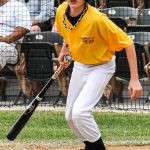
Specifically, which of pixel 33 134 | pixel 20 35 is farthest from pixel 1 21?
pixel 33 134

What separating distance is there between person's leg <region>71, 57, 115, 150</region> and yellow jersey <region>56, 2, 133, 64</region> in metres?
0.11

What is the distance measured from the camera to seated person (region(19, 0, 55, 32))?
12.5 m

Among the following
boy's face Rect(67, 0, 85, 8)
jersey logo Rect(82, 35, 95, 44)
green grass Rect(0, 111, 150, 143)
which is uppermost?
boy's face Rect(67, 0, 85, 8)

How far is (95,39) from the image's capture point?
20.5 feet

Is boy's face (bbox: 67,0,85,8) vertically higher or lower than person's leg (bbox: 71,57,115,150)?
higher

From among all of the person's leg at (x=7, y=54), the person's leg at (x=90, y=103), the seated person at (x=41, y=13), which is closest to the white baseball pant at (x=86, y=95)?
the person's leg at (x=90, y=103)

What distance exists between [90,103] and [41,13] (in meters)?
6.48

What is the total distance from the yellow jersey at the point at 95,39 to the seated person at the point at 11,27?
4.73m

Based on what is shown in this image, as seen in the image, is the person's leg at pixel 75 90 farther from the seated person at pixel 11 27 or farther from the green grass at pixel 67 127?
the seated person at pixel 11 27

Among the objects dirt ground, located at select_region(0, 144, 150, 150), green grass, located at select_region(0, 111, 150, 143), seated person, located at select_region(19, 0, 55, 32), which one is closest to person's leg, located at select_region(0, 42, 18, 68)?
green grass, located at select_region(0, 111, 150, 143)

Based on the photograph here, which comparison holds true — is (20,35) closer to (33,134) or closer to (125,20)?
(125,20)

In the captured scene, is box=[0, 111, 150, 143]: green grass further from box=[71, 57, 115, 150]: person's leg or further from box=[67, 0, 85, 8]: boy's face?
box=[67, 0, 85, 8]: boy's face

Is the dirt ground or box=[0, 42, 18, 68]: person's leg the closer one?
the dirt ground

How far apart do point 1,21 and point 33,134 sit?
3240 millimetres
